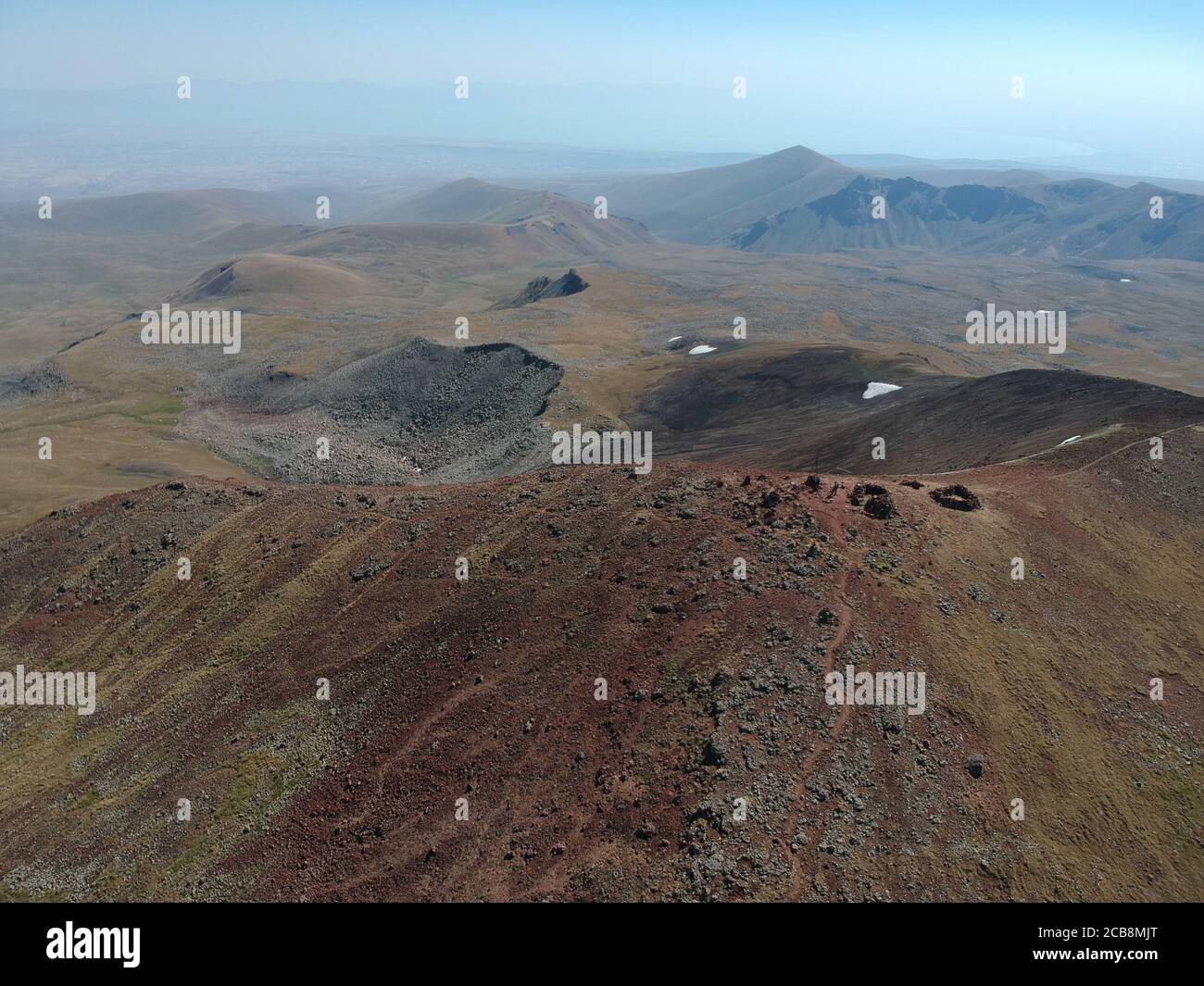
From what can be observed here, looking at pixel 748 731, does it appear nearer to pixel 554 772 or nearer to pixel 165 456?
pixel 554 772

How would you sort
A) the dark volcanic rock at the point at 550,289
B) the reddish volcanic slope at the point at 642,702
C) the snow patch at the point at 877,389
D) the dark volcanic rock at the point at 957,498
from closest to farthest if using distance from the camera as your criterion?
1. the reddish volcanic slope at the point at 642,702
2. the dark volcanic rock at the point at 957,498
3. the snow patch at the point at 877,389
4. the dark volcanic rock at the point at 550,289

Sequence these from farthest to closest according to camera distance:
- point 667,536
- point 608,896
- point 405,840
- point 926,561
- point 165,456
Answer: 1. point 165,456
2. point 667,536
3. point 926,561
4. point 405,840
5. point 608,896

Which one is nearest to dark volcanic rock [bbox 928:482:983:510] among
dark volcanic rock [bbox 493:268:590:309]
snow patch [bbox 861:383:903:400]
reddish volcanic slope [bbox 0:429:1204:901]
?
reddish volcanic slope [bbox 0:429:1204:901]

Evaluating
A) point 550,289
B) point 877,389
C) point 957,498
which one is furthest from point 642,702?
point 550,289

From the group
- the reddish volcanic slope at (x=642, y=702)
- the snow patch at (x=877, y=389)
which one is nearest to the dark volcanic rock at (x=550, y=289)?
the snow patch at (x=877, y=389)

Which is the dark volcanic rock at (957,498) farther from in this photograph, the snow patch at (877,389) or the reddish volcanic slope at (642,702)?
the snow patch at (877,389)

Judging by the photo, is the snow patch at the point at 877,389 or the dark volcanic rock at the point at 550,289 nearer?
the snow patch at the point at 877,389

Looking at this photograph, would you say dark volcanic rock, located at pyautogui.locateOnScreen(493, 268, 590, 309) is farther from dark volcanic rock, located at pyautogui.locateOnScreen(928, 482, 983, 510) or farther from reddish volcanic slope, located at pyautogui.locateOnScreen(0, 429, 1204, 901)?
dark volcanic rock, located at pyautogui.locateOnScreen(928, 482, 983, 510)

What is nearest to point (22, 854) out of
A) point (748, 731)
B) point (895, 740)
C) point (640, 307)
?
point (748, 731)

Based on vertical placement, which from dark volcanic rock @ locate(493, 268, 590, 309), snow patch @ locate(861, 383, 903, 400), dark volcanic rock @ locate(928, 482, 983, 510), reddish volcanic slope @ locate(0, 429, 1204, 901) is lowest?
reddish volcanic slope @ locate(0, 429, 1204, 901)
